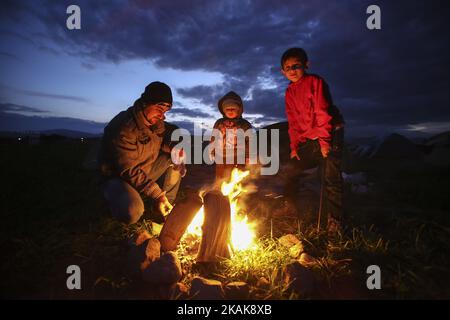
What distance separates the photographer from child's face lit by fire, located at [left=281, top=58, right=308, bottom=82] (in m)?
4.52

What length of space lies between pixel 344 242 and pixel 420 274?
92 cm

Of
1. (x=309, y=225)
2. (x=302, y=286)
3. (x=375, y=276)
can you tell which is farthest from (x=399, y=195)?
(x=302, y=286)

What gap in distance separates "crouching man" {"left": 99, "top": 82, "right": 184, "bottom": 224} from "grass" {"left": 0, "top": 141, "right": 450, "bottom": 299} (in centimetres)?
37

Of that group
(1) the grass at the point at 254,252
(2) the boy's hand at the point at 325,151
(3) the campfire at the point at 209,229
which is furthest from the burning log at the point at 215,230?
(2) the boy's hand at the point at 325,151

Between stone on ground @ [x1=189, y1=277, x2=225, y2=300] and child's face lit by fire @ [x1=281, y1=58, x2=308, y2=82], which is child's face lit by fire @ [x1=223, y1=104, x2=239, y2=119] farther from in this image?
stone on ground @ [x1=189, y1=277, x2=225, y2=300]

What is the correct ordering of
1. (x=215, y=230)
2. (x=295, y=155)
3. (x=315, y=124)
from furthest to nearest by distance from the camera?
1. (x=295, y=155)
2. (x=315, y=124)
3. (x=215, y=230)

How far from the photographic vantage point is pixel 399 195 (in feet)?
21.9

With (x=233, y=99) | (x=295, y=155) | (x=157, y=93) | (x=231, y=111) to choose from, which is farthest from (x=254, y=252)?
(x=233, y=99)

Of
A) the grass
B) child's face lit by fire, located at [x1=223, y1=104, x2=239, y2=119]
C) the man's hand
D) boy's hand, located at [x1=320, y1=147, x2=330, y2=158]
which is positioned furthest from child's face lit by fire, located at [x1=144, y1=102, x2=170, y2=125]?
boy's hand, located at [x1=320, y1=147, x2=330, y2=158]

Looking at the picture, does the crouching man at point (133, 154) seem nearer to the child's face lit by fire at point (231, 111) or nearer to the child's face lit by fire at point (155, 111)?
the child's face lit by fire at point (155, 111)

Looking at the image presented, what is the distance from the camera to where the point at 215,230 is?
10.8 ft

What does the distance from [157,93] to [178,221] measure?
2007 mm

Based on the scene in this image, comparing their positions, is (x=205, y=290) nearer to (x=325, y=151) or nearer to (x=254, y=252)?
(x=254, y=252)

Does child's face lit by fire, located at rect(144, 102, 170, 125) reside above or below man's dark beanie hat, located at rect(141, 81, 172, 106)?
below
